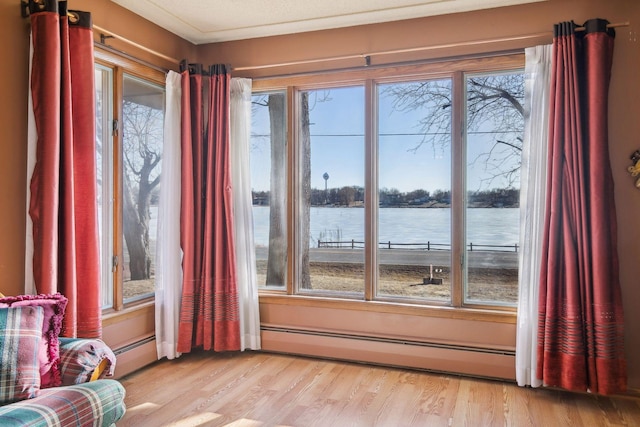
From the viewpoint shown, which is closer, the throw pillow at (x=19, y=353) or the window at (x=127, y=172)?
the throw pillow at (x=19, y=353)

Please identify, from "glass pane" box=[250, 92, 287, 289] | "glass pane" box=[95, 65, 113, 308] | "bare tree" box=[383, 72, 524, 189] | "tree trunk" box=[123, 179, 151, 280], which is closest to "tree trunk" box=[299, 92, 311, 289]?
"glass pane" box=[250, 92, 287, 289]

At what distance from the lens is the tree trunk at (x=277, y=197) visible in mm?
3818

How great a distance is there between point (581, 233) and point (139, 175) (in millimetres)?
3089

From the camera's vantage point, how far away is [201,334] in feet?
12.1

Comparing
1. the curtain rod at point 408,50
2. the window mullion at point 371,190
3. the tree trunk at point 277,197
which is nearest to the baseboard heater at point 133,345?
the tree trunk at point 277,197

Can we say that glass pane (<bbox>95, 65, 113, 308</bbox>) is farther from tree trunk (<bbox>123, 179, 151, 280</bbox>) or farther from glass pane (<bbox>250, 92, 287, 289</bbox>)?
glass pane (<bbox>250, 92, 287, 289</bbox>)

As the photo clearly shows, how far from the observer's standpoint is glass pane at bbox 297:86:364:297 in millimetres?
3643

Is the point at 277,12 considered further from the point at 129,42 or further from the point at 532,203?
the point at 532,203

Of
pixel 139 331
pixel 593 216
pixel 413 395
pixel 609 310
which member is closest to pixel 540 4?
pixel 593 216

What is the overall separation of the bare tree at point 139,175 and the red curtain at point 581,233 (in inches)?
112

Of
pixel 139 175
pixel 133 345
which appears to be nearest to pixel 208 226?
pixel 139 175

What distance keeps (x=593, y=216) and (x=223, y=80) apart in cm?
281

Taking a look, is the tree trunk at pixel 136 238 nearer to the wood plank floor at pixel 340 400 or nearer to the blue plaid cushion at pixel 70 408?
the wood plank floor at pixel 340 400

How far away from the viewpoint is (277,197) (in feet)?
12.6
